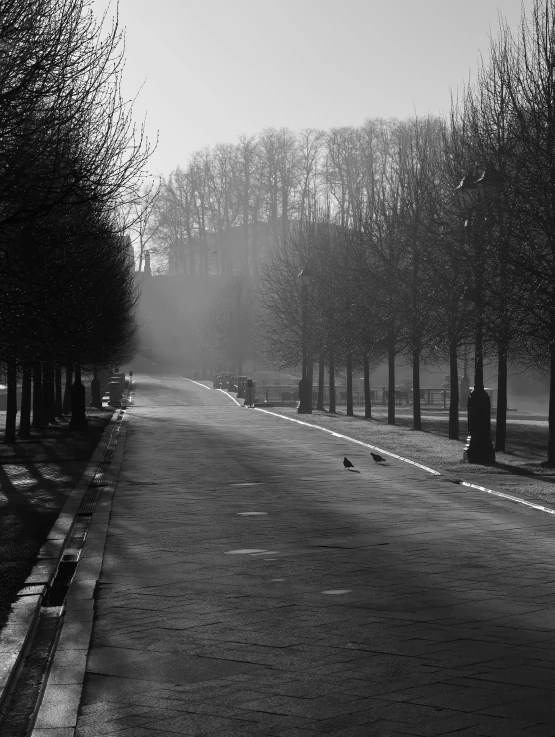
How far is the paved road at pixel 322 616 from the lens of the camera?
16.7ft

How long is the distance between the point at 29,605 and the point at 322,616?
1887mm

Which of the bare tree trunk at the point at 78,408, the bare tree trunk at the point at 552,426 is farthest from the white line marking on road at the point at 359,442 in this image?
the bare tree trunk at the point at 78,408

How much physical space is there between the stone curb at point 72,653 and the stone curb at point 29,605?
177 mm

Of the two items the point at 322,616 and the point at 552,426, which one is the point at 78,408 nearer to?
the point at 552,426

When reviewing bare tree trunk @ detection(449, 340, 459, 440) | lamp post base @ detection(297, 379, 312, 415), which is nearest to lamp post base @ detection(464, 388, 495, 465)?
bare tree trunk @ detection(449, 340, 459, 440)

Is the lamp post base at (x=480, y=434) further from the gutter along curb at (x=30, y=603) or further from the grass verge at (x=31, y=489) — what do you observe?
the gutter along curb at (x=30, y=603)

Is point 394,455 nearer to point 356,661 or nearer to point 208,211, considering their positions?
point 356,661

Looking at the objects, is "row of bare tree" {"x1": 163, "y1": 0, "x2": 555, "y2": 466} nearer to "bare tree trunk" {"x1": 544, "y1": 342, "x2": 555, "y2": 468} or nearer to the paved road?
"bare tree trunk" {"x1": 544, "y1": 342, "x2": 555, "y2": 468}

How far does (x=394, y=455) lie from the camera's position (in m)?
20.7

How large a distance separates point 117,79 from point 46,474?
19.2 ft

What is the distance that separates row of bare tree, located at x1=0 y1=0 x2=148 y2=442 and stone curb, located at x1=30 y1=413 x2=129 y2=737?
9.61ft

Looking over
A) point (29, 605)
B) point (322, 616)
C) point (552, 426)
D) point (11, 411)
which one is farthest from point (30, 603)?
point (11, 411)

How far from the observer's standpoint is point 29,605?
730cm

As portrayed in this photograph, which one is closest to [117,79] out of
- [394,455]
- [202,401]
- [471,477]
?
[471,477]
